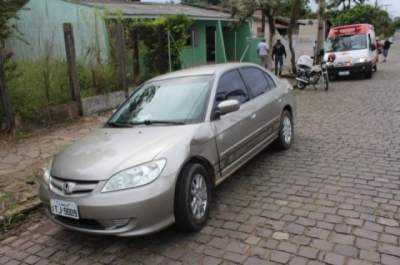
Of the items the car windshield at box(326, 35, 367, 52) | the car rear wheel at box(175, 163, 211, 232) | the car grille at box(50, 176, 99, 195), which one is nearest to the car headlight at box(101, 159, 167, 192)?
the car grille at box(50, 176, 99, 195)

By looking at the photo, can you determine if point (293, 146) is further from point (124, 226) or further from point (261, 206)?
point (124, 226)

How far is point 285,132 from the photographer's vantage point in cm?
642

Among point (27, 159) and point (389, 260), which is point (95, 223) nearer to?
point (389, 260)

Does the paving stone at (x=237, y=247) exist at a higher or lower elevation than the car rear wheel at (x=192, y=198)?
lower

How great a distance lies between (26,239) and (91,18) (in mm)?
9236

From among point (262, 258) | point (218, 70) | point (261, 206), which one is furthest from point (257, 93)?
point (262, 258)

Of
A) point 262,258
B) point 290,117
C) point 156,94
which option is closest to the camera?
point 262,258

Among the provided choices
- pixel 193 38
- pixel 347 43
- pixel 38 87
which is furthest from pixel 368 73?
pixel 38 87

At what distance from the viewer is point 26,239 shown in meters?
4.12

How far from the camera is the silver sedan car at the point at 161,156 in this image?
3365 millimetres

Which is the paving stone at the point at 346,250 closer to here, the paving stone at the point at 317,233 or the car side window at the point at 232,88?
the paving stone at the point at 317,233

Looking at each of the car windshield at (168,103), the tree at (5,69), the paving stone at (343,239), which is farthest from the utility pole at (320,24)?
the paving stone at (343,239)

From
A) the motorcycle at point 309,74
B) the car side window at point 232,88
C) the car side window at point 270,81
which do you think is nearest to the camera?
the car side window at point 232,88

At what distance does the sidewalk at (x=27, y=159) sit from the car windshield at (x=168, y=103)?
1.55m
